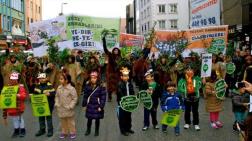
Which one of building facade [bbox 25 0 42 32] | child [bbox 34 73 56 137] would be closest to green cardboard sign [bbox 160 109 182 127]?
child [bbox 34 73 56 137]

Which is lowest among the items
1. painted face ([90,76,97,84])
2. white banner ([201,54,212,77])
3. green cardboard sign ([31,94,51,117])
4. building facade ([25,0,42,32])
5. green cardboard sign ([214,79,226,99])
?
green cardboard sign ([31,94,51,117])

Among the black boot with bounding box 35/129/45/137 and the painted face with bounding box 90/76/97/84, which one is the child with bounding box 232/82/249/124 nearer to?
the painted face with bounding box 90/76/97/84

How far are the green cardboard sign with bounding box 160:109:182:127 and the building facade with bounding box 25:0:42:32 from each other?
183 ft

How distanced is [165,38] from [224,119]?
29.3 feet

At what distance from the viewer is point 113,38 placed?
1759cm

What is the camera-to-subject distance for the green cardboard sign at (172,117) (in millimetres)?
11219

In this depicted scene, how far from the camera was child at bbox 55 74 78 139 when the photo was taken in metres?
10.8

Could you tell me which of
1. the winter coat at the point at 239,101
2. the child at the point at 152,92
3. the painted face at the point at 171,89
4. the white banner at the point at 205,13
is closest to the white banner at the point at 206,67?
the child at the point at 152,92

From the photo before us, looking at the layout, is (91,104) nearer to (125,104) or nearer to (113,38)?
→ (125,104)

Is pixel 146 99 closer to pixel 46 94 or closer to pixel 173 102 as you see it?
pixel 173 102

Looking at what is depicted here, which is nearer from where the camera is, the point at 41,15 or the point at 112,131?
the point at 112,131

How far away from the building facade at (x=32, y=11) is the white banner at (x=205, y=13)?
157 feet

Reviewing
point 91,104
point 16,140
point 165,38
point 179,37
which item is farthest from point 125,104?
point 165,38

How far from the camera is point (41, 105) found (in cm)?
1123
